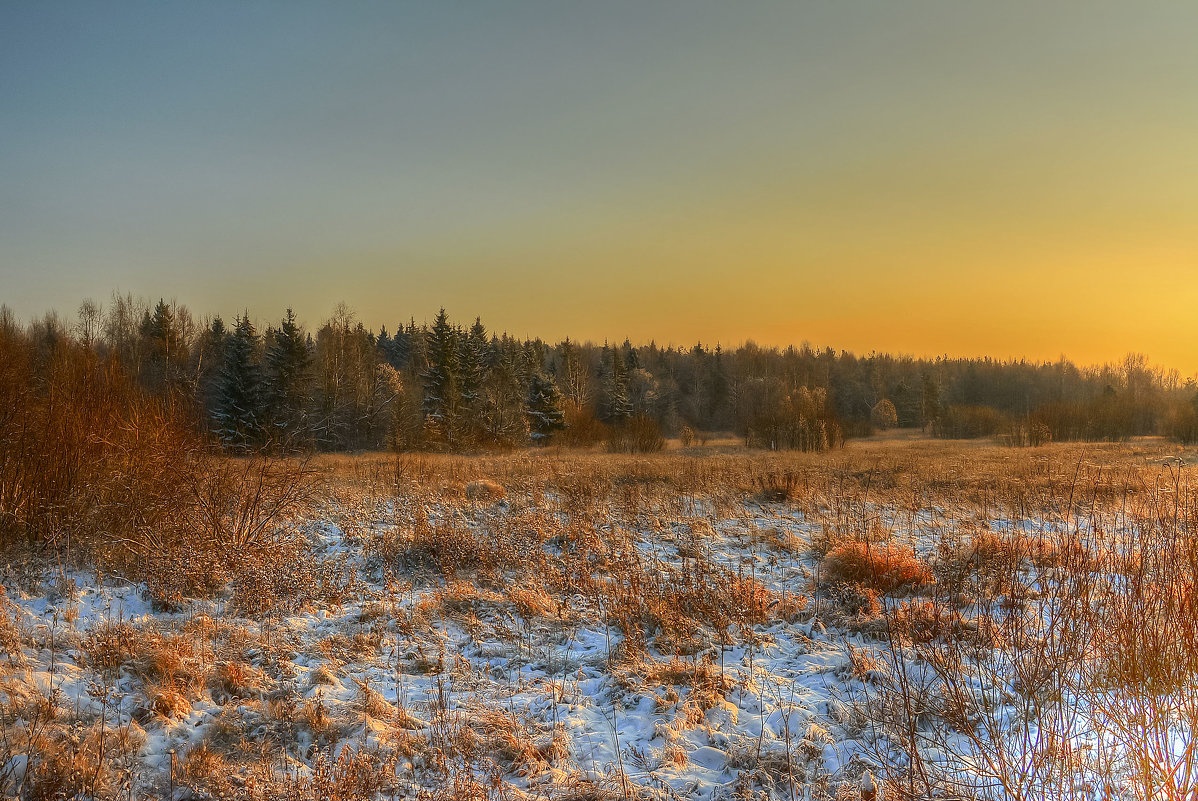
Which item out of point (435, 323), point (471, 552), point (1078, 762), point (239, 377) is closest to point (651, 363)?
point (435, 323)

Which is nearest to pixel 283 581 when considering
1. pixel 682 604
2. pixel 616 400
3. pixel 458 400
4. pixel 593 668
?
pixel 593 668

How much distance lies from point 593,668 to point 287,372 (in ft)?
113

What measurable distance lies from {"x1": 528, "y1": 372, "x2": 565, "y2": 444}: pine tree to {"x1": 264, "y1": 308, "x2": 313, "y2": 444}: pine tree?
39.8 feet

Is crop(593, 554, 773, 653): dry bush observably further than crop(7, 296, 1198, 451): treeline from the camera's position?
No

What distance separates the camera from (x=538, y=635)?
18.0 feet

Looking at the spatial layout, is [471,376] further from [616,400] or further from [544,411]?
[616,400]

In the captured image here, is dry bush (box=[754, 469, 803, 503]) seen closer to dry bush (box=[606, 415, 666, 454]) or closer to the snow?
the snow

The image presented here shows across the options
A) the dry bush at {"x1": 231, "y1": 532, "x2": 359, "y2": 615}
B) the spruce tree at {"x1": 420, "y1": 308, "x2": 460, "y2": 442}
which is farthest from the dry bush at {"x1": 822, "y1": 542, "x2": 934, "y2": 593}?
the spruce tree at {"x1": 420, "y1": 308, "x2": 460, "y2": 442}

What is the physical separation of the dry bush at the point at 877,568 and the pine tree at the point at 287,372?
2961 cm

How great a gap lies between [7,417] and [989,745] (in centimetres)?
905

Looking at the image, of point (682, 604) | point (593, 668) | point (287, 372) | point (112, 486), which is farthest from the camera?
point (287, 372)

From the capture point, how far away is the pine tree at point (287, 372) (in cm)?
3219

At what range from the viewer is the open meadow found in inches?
128

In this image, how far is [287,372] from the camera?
34531 mm
